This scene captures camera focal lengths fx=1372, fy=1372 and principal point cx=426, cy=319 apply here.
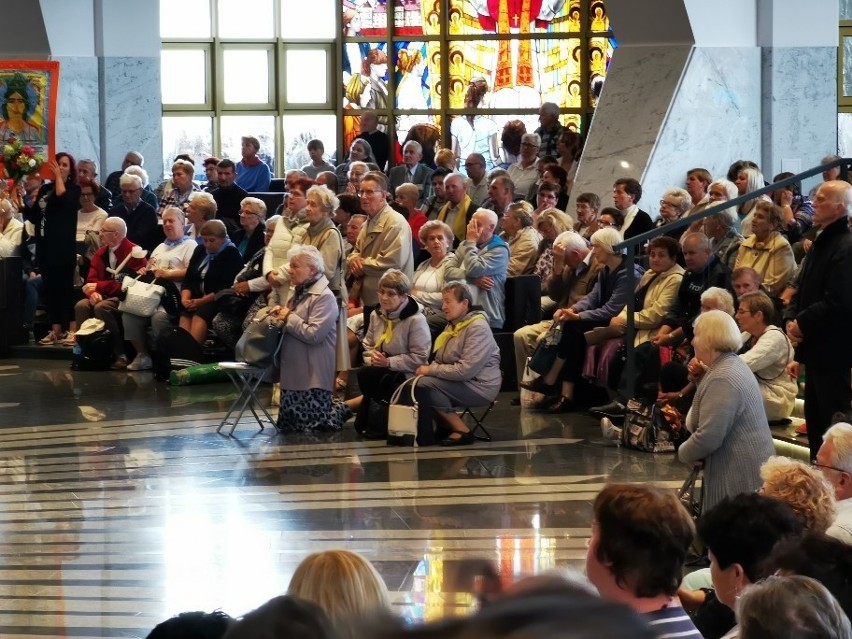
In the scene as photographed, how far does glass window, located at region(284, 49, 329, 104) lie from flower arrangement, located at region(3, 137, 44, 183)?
542cm

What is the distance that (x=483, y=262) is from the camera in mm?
10430

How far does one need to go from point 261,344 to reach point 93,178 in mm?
5843

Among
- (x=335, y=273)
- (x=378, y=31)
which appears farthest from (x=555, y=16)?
(x=335, y=273)

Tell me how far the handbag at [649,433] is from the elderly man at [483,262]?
7.32 ft

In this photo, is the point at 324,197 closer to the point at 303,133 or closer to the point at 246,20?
the point at 303,133

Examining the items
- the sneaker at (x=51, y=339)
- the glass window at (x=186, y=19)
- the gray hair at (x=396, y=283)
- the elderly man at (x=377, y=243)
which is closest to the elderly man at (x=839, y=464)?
the gray hair at (x=396, y=283)

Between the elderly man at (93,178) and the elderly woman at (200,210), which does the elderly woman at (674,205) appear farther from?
the elderly man at (93,178)

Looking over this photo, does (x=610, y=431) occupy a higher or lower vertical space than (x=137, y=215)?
lower

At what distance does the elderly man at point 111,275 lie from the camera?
1246 cm

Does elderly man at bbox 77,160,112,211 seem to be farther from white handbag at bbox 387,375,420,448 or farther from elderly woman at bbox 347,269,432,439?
white handbag at bbox 387,375,420,448

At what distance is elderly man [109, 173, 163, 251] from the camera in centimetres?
1325

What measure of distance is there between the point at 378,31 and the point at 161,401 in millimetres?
9379

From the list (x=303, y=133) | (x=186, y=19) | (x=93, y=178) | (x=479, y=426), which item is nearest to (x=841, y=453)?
(x=479, y=426)

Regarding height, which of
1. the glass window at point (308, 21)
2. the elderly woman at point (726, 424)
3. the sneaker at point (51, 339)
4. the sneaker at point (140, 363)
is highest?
the glass window at point (308, 21)
